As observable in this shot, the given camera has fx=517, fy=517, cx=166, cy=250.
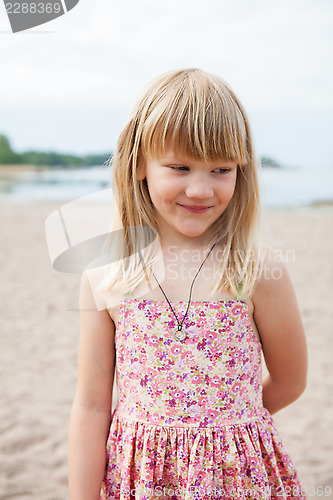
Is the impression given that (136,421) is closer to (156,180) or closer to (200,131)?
(156,180)

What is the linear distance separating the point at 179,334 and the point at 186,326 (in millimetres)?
30

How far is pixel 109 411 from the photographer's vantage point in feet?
5.23

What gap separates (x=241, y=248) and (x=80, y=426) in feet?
2.35

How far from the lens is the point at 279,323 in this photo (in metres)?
1.49

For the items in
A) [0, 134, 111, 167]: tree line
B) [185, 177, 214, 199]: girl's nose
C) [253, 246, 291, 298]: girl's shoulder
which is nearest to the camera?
[185, 177, 214, 199]: girl's nose

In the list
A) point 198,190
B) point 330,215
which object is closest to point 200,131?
point 198,190

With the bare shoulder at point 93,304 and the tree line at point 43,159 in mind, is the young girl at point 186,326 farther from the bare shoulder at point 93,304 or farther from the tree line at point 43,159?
the tree line at point 43,159

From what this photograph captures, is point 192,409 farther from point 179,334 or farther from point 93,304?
point 93,304

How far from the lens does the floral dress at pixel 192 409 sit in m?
1.41

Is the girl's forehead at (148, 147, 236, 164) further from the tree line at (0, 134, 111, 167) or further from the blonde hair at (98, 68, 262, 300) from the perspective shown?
the tree line at (0, 134, 111, 167)

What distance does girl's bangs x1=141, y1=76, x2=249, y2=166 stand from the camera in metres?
1.36

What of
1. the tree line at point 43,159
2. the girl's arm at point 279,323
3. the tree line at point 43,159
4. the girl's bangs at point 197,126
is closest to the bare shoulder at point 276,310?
the girl's arm at point 279,323

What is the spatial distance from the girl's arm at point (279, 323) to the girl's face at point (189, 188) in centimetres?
24

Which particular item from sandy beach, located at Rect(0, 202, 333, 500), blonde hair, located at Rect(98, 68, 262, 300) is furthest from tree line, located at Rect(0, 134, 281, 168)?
blonde hair, located at Rect(98, 68, 262, 300)
